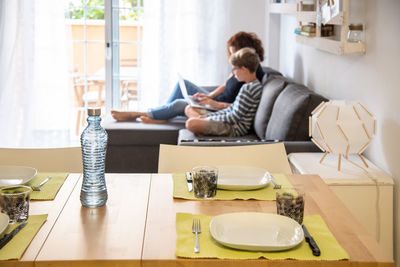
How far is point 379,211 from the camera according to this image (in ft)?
8.73

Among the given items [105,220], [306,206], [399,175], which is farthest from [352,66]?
[105,220]

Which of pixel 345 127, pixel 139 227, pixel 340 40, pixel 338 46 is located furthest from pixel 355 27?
pixel 139 227

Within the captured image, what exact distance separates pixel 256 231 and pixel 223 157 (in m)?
0.97

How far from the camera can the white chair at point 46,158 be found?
8.27 feet

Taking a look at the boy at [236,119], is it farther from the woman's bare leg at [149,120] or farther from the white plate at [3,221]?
the white plate at [3,221]

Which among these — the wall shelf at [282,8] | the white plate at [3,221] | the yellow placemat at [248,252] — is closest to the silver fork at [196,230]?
the yellow placemat at [248,252]

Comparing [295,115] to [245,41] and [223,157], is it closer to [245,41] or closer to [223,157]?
[223,157]

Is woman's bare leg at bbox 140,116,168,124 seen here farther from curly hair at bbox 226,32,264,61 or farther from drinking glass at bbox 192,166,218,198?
drinking glass at bbox 192,166,218,198

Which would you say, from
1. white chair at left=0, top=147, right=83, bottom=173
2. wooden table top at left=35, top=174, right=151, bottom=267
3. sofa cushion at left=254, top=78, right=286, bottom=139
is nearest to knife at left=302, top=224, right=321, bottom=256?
wooden table top at left=35, top=174, right=151, bottom=267

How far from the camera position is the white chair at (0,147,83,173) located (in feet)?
8.27

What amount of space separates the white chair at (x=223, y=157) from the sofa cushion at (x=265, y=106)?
1.46 meters

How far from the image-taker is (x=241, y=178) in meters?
2.06

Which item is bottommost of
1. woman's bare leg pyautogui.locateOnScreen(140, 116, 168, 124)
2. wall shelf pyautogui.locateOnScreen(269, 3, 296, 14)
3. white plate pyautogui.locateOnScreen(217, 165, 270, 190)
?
woman's bare leg pyautogui.locateOnScreen(140, 116, 168, 124)

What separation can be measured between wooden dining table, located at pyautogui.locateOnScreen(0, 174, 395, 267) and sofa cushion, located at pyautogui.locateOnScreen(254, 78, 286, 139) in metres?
1.89
